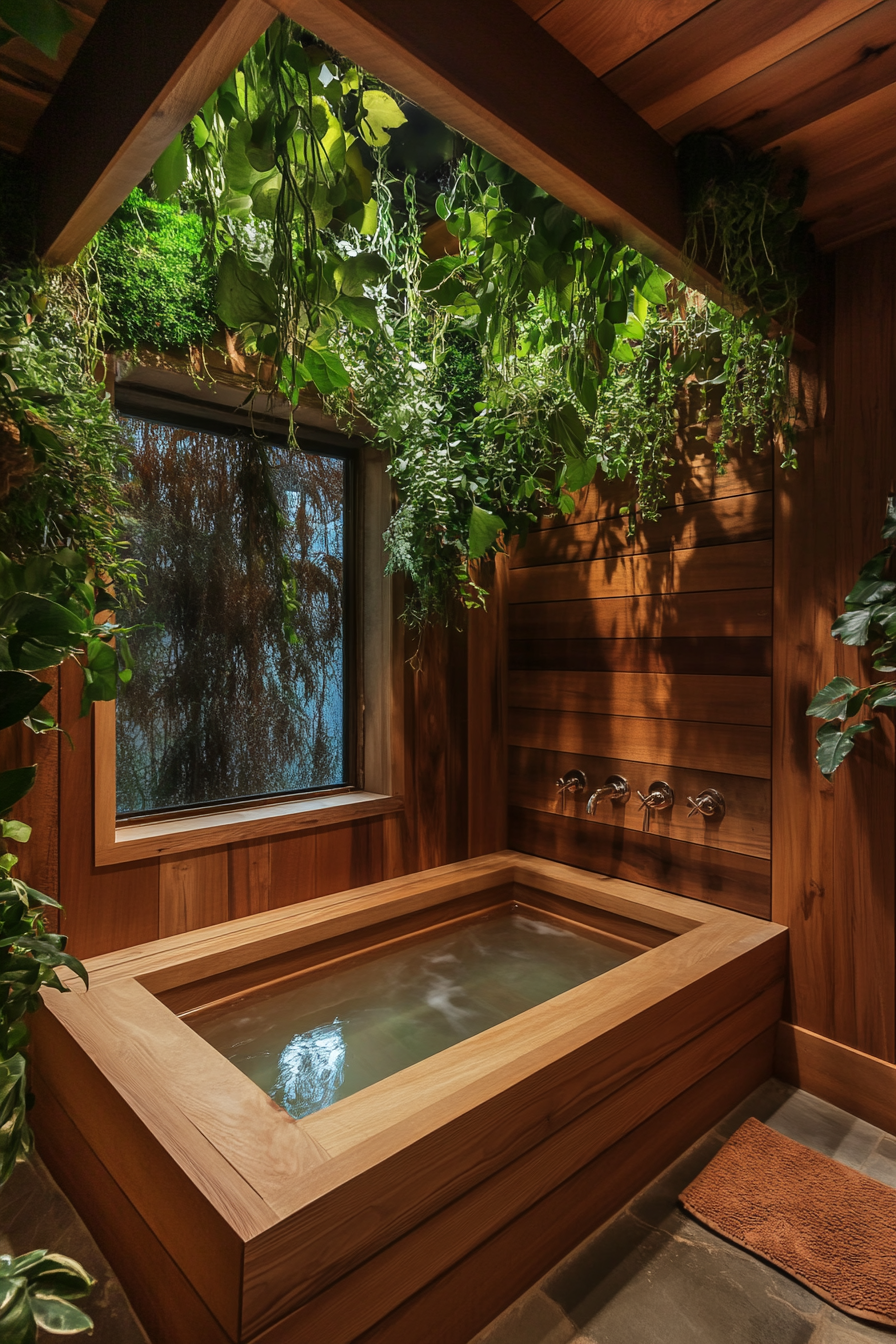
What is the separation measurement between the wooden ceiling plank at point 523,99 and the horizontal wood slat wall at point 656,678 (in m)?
0.93

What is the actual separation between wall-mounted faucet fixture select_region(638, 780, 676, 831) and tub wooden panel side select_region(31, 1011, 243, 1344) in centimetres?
171

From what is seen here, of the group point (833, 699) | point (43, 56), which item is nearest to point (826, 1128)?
point (833, 699)

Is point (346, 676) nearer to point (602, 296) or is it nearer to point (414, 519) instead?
point (414, 519)

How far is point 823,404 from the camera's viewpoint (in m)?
2.03

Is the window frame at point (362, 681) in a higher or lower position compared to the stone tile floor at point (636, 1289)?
higher

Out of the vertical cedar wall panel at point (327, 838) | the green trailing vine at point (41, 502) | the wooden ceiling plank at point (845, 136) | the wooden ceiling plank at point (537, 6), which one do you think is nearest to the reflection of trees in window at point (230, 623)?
the vertical cedar wall panel at point (327, 838)

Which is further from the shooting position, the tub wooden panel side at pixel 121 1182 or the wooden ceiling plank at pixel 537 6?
the wooden ceiling plank at pixel 537 6

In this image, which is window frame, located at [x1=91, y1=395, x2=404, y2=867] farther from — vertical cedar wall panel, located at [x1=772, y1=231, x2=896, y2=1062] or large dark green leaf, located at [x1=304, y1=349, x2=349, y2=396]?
vertical cedar wall panel, located at [x1=772, y1=231, x2=896, y2=1062]

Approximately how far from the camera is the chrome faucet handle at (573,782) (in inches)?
103

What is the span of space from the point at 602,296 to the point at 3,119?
4.43 feet

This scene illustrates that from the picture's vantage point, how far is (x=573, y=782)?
8.57 ft

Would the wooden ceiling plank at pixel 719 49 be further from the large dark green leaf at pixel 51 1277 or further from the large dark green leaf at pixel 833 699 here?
the large dark green leaf at pixel 51 1277

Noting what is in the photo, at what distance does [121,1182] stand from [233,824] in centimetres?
96

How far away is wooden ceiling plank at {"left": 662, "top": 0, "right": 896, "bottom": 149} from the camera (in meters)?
1.25
